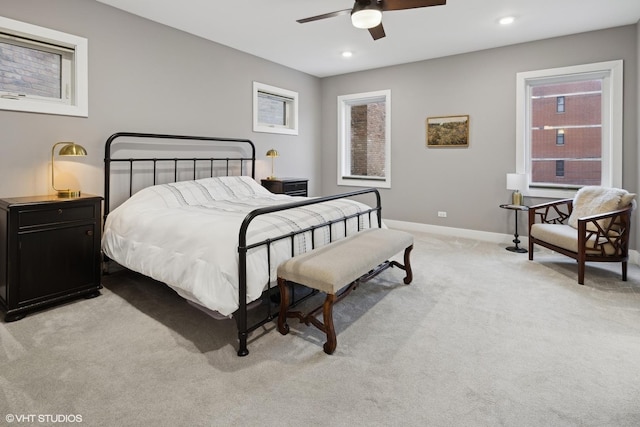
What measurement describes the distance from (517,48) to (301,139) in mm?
3414

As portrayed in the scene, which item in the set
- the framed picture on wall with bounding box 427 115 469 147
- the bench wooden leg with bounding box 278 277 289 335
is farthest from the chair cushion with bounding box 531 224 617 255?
the bench wooden leg with bounding box 278 277 289 335

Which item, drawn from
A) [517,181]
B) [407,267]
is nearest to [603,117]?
[517,181]

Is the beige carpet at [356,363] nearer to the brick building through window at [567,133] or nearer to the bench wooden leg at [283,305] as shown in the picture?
the bench wooden leg at [283,305]

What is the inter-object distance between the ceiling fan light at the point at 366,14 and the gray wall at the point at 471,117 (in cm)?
289

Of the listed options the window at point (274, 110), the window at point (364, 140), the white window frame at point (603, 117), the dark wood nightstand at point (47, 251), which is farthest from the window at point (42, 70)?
the white window frame at point (603, 117)

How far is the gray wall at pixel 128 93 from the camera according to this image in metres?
3.14

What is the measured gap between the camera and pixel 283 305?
245cm

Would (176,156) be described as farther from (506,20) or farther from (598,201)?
(598,201)

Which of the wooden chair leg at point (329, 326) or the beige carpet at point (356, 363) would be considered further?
the wooden chair leg at point (329, 326)

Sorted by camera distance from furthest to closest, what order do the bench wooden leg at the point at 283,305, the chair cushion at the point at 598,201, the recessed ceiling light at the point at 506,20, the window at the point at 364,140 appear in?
1. the window at the point at 364,140
2. the recessed ceiling light at the point at 506,20
3. the chair cushion at the point at 598,201
4. the bench wooden leg at the point at 283,305

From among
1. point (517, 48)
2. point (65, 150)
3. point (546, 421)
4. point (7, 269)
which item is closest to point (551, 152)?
point (517, 48)

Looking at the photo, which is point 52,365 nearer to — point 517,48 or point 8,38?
point 8,38

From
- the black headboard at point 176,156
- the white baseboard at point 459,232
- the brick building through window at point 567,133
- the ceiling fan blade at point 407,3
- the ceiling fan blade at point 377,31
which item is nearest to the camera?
the ceiling fan blade at point 407,3

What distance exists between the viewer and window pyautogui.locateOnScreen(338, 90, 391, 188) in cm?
617
